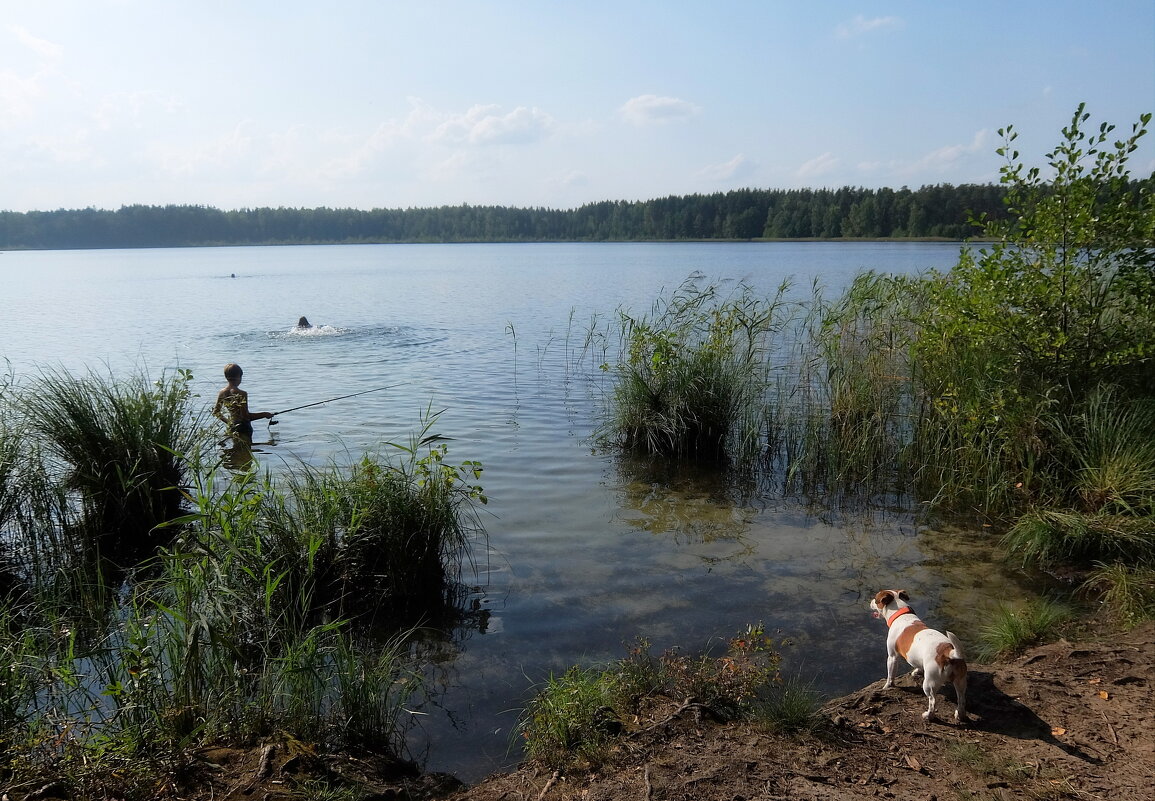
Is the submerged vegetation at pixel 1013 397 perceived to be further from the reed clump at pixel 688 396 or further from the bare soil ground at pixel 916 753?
the bare soil ground at pixel 916 753

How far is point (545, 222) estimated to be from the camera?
13400cm

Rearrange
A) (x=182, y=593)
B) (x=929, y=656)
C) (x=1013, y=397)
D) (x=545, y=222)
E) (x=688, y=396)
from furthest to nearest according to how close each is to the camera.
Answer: (x=545, y=222), (x=688, y=396), (x=1013, y=397), (x=182, y=593), (x=929, y=656)

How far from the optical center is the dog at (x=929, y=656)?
Answer: 13.1 ft

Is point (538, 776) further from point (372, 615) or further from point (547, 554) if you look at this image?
point (547, 554)

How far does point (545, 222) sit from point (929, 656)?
134 metres

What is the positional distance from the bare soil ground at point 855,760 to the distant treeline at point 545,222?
232 ft

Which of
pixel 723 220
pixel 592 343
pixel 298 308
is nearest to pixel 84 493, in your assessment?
pixel 592 343

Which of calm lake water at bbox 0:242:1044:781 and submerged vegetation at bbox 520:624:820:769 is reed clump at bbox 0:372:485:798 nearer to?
calm lake water at bbox 0:242:1044:781

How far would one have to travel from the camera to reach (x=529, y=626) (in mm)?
5781

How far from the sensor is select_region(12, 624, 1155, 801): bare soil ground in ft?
11.1

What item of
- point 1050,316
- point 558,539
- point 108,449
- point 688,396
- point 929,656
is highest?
point 1050,316

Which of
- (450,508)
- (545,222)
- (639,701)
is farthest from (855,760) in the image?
→ (545,222)

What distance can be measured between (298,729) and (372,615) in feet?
6.59

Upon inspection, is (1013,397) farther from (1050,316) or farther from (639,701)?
(639,701)
